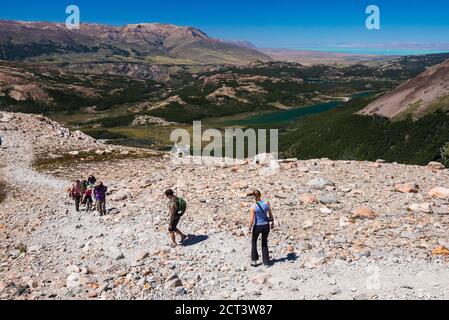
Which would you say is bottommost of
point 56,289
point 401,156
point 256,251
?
point 401,156

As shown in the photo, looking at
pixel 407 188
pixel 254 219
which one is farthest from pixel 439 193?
pixel 254 219

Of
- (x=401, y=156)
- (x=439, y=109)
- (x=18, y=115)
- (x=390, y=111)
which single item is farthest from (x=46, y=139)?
(x=390, y=111)

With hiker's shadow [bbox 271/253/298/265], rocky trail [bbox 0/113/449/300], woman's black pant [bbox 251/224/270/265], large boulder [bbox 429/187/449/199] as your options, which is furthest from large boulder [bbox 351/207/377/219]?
woman's black pant [bbox 251/224/270/265]

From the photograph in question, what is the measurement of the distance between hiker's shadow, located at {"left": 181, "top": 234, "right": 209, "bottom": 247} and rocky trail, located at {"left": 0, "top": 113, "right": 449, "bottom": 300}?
105mm

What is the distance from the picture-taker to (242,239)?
20.6 meters

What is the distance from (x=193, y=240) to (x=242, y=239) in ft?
7.70

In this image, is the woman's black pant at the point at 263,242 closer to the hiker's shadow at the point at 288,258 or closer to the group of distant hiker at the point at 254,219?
the group of distant hiker at the point at 254,219

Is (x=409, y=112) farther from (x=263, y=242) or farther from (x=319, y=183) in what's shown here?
(x=263, y=242)

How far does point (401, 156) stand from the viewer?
11519 centimetres

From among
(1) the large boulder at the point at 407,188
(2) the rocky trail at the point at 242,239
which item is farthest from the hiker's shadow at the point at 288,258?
(1) the large boulder at the point at 407,188

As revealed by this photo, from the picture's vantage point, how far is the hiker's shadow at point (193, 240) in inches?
818

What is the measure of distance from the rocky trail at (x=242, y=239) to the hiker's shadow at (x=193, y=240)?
105 millimetres

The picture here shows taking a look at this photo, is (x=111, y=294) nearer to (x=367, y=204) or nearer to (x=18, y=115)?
(x=367, y=204)
